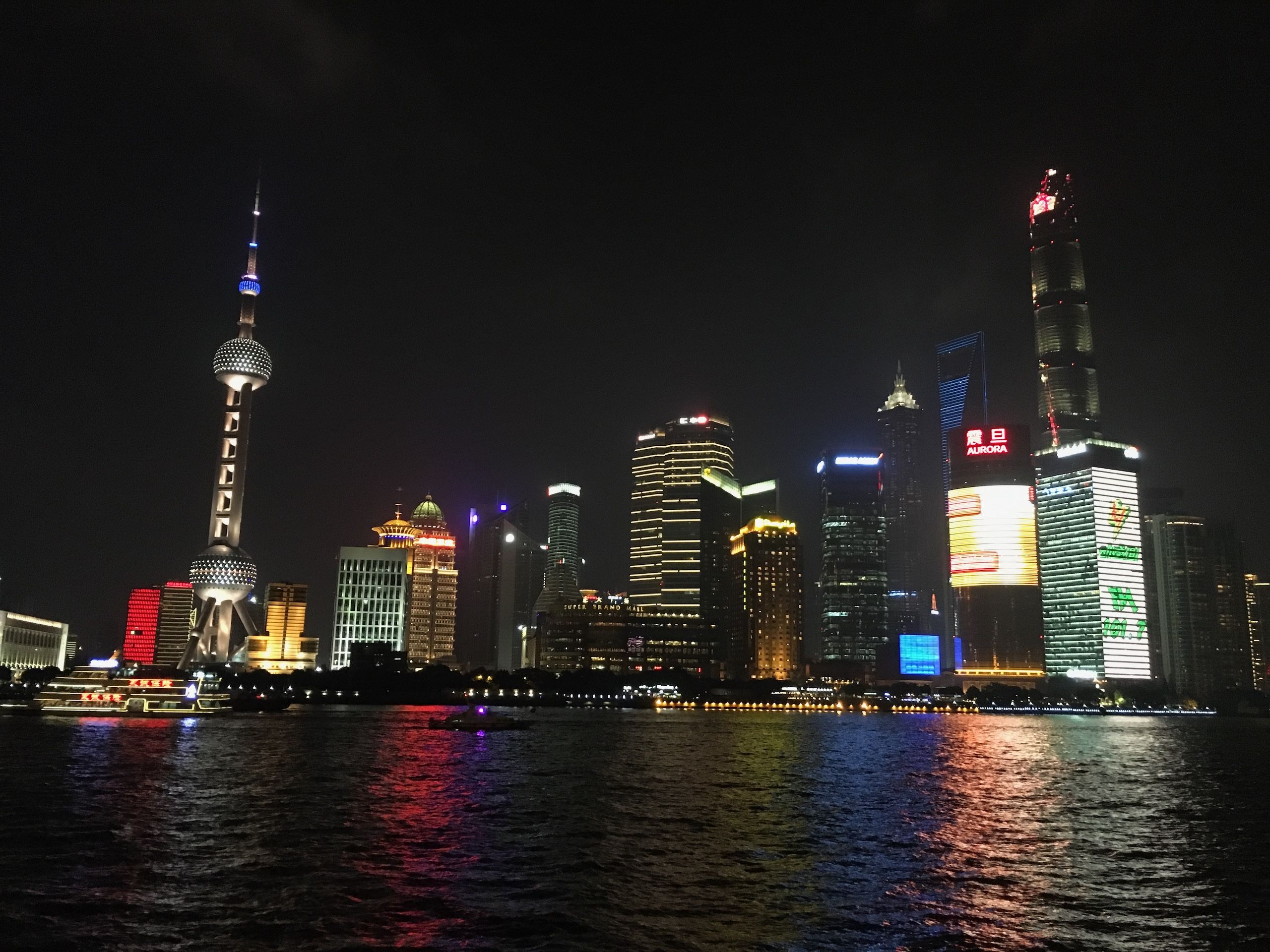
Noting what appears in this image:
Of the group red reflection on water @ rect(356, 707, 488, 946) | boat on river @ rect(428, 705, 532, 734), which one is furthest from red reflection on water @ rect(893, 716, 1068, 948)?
boat on river @ rect(428, 705, 532, 734)

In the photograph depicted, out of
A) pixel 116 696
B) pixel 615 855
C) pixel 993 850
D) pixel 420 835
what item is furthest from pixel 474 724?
pixel 993 850

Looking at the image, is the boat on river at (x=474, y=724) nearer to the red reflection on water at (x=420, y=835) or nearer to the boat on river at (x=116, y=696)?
the boat on river at (x=116, y=696)

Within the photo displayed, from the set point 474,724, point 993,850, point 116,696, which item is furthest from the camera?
point 116,696

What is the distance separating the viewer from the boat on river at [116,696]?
17575 centimetres

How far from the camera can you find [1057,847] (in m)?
49.8

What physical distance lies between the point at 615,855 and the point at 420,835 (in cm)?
1061

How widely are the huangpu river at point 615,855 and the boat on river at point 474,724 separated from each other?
62336mm

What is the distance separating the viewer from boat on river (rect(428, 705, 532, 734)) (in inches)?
6240

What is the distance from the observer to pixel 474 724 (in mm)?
158500

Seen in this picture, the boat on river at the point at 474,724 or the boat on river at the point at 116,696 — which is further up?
the boat on river at the point at 116,696

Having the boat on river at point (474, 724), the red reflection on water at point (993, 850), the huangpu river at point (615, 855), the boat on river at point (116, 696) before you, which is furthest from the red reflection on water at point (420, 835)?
the boat on river at point (116, 696)

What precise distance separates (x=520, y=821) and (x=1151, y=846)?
32.6 metres

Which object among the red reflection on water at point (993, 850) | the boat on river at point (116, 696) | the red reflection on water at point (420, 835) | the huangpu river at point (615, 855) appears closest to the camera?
the huangpu river at point (615, 855)

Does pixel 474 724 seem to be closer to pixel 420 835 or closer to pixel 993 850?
pixel 420 835
